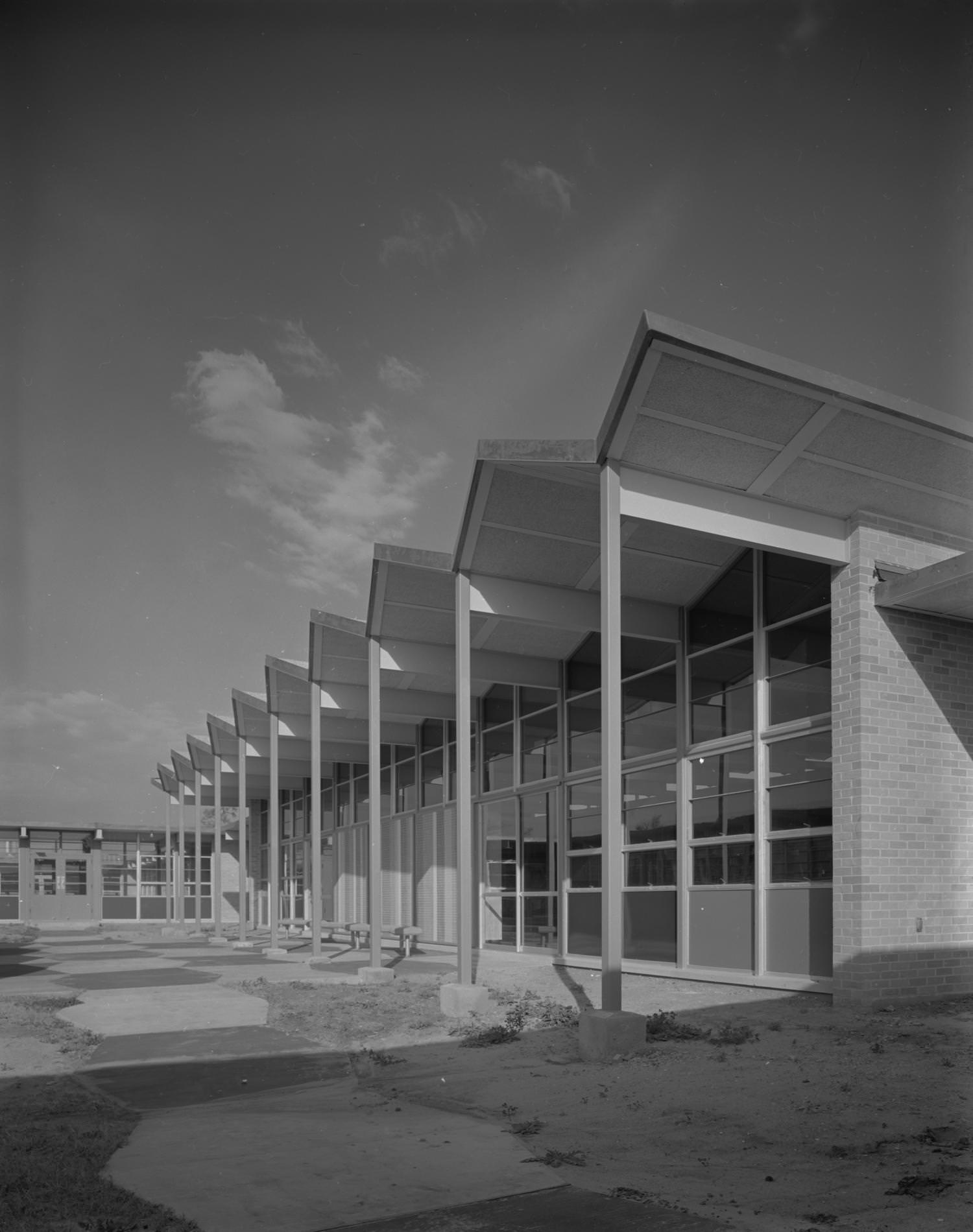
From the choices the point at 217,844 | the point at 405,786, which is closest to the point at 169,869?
the point at 217,844

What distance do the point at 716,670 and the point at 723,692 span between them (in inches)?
13.7

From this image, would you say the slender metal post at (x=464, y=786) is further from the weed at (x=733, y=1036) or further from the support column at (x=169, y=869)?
the support column at (x=169, y=869)

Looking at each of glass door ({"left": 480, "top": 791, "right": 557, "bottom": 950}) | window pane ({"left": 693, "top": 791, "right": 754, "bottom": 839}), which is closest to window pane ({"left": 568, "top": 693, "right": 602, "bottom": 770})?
glass door ({"left": 480, "top": 791, "right": 557, "bottom": 950})

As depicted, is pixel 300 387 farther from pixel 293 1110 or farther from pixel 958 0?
pixel 958 0

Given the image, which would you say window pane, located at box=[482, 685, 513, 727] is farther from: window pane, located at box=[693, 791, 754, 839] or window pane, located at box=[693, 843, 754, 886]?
window pane, located at box=[693, 843, 754, 886]

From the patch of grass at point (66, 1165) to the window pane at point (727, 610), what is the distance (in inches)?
360

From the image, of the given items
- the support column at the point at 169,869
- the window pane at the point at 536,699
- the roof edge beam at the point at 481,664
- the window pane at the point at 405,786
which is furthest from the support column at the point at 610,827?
the support column at the point at 169,869

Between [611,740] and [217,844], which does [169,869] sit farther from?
[611,740]

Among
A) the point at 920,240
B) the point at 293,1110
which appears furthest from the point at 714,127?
the point at 293,1110

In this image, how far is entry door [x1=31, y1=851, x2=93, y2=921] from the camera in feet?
168

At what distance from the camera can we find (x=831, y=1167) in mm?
5801

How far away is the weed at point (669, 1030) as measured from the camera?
9992 mm

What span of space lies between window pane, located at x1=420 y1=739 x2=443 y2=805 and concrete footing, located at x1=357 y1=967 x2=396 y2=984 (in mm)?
8086

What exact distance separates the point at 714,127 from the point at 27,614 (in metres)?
5.42
